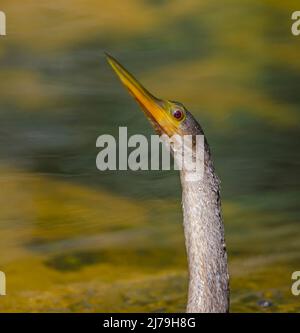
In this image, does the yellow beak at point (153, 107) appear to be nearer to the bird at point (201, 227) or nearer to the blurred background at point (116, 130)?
the bird at point (201, 227)

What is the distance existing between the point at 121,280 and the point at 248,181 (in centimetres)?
51

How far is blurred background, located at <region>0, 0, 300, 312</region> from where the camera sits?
2.71 metres

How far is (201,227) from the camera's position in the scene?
2.30m

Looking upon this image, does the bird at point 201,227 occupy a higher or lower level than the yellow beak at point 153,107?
lower

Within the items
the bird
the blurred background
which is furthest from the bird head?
the blurred background

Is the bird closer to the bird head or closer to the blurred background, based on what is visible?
the bird head

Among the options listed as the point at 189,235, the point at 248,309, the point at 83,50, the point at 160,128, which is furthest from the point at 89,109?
the point at 248,309

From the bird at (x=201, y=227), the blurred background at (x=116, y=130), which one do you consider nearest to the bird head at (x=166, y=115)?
the bird at (x=201, y=227)

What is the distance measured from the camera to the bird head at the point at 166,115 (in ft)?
7.67

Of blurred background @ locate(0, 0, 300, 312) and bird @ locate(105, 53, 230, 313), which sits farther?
blurred background @ locate(0, 0, 300, 312)

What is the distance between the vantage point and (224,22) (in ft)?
8.97

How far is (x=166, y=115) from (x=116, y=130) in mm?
400

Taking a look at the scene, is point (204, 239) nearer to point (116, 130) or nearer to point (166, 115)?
point (166, 115)

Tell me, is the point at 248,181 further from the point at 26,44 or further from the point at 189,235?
the point at 26,44
